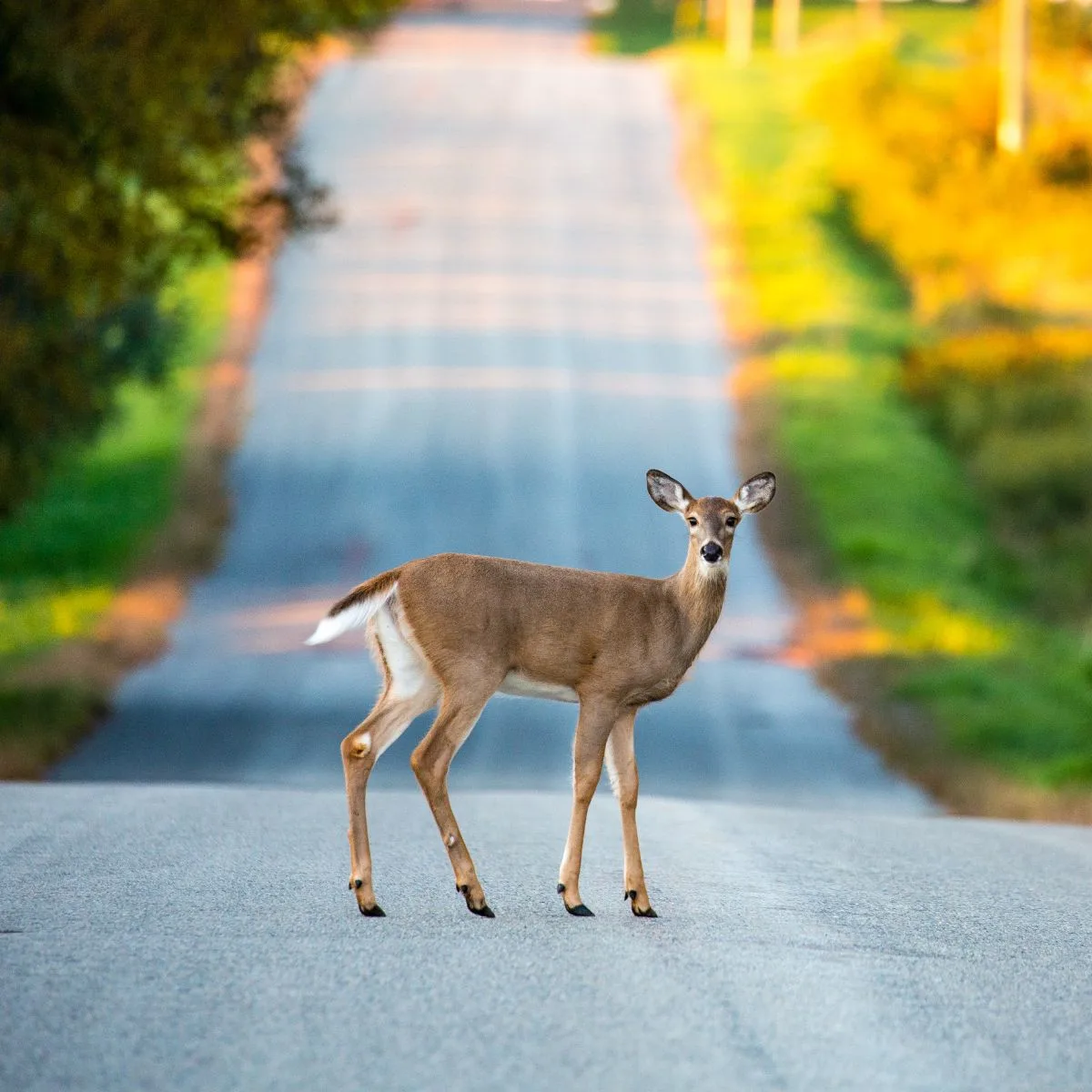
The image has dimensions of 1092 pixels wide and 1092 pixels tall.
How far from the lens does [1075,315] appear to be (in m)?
43.0

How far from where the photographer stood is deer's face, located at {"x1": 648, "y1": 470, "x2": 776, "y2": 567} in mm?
9281

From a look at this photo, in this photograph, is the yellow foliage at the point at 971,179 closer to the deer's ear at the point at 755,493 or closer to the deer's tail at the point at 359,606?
the deer's ear at the point at 755,493

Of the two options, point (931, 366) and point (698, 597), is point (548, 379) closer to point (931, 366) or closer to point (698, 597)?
point (931, 366)

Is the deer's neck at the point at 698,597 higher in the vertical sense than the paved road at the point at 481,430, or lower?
higher

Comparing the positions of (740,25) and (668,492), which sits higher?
(740,25)

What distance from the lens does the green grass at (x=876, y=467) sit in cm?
2306

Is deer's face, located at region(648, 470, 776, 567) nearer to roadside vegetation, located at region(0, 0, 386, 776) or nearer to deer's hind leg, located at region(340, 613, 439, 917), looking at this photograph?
deer's hind leg, located at region(340, 613, 439, 917)

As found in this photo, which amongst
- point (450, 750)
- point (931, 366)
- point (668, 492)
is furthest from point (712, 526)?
point (931, 366)

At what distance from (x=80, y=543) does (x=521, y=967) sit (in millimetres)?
24407

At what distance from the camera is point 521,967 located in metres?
7.98

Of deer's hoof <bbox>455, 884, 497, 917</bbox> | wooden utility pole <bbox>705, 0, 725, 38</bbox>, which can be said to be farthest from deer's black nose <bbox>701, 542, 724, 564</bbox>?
wooden utility pole <bbox>705, 0, 725, 38</bbox>

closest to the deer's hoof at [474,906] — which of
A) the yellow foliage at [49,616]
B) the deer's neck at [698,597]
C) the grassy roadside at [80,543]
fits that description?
the deer's neck at [698,597]

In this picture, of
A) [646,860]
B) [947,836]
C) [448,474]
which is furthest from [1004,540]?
[646,860]

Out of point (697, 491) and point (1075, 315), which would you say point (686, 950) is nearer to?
point (697, 491)
